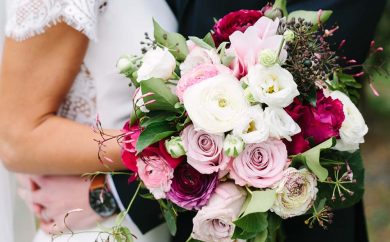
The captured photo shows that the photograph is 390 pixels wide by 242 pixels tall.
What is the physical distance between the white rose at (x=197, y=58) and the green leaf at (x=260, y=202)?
27cm

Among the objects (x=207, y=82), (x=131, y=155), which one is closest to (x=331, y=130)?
(x=207, y=82)

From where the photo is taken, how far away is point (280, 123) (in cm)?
119

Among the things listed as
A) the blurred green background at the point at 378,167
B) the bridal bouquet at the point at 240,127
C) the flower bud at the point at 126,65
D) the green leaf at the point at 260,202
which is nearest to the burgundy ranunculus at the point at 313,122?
the bridal bouquet at the point at 240,127

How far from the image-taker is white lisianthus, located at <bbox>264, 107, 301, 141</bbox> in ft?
3.85

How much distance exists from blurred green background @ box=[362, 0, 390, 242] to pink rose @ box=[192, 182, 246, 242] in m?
2.37

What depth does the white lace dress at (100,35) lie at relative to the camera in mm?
1438

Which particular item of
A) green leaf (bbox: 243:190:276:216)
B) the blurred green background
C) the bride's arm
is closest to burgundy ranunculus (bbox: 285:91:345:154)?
green leaf (bbox: 243:190:276:216)

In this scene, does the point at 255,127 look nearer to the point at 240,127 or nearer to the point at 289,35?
the point at 240,127

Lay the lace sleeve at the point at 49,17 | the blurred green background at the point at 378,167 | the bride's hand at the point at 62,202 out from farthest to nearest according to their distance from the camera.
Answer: the blurred green background at the point at 378,167
the bride's hand at the point at 62,202
the lace sleeve at the point at 49,17

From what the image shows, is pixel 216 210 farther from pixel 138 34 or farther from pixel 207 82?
pixel 138 34

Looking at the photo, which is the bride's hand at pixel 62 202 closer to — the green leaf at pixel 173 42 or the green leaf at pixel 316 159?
the green leaf at pixel 173 42

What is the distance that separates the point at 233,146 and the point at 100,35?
552mm

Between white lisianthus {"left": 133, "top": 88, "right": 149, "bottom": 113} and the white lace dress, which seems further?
the white lace dress

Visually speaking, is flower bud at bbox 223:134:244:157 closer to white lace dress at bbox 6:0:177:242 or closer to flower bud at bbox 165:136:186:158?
flower bud at bbox 165:136:186:158
